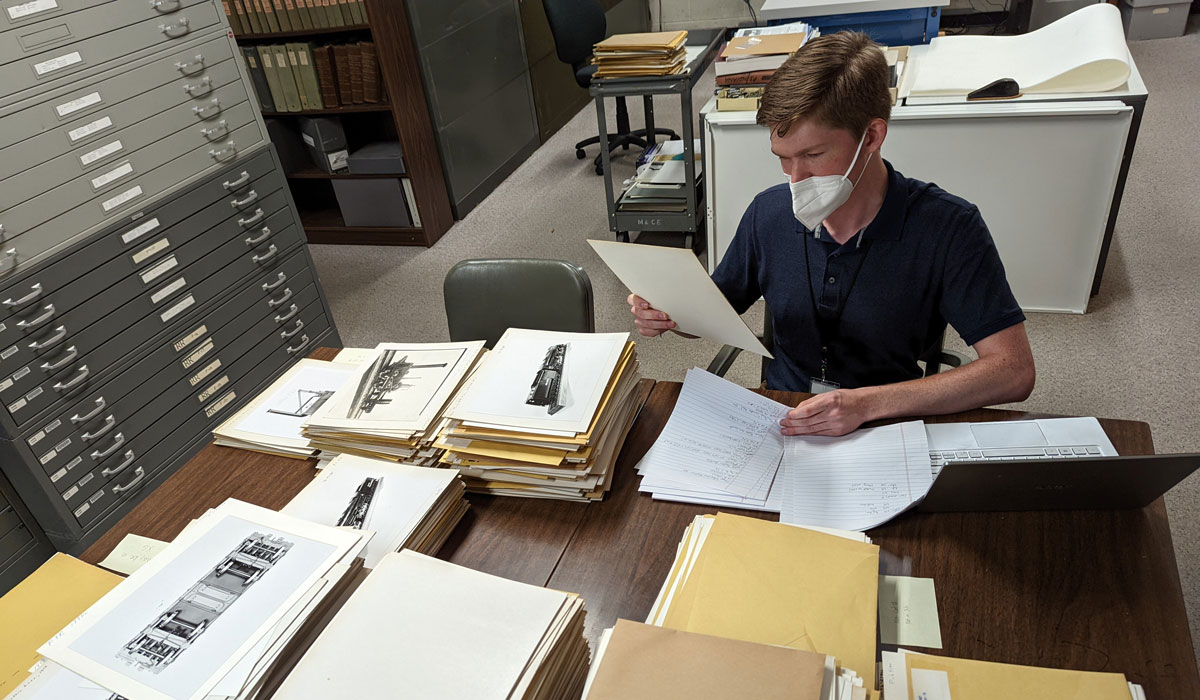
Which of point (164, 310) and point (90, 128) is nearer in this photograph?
point (90, 128)

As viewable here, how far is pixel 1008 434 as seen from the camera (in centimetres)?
115

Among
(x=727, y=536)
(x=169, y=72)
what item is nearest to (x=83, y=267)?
(x=169, y=72)

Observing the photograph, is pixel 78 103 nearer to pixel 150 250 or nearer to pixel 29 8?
pixel 29 8

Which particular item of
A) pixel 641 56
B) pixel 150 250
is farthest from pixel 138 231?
pixel 641 56

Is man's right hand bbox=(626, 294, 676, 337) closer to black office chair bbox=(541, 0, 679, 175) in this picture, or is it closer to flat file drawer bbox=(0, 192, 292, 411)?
flat file drawer bbox=(0, 192, 292, 411)

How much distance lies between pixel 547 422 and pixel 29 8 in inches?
78.7

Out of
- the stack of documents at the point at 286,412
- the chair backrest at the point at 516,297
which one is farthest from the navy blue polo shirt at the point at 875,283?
the stack of documents at the point at 286,412

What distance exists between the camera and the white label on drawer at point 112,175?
216cm

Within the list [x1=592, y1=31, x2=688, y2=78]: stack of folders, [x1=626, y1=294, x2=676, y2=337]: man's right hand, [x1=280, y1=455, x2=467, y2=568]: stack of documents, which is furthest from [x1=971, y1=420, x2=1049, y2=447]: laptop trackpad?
[x1=592, y1=31, x2=688, y2=78]: stack of folders

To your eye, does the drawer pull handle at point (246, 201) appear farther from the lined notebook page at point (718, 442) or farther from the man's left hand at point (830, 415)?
the man's left hand at point (830, 415)

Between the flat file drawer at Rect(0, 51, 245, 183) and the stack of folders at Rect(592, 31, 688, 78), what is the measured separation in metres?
1.47

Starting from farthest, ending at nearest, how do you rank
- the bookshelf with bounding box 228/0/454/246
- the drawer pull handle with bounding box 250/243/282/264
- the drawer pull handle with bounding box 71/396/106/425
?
the bookshelf with bounding box 228/0/454/246 → the drawer pull handle with bounding box 250/243/282/264 → the drawer pull handle with bounding box 71/396/106/425

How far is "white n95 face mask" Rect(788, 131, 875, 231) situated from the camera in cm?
134

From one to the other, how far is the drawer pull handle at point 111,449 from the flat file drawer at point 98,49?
1.03 m
